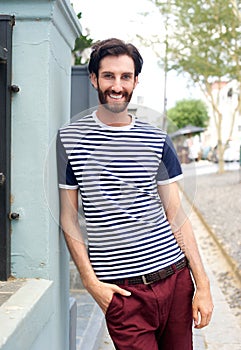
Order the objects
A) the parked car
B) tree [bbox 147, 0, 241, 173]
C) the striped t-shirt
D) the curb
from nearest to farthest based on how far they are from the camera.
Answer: the striped t-shirt → the curb → tree [bbox 147, 0, 241, 173] → the parked car

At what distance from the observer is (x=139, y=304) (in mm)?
2107

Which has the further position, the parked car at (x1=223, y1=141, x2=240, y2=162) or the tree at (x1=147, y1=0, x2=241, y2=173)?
the parked car at (x1=223, y1=141, x2=240, y2=162)

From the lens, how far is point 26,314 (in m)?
1.78

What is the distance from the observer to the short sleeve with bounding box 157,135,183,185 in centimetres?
214

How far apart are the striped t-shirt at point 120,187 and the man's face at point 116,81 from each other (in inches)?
3.4

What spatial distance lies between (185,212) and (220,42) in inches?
675

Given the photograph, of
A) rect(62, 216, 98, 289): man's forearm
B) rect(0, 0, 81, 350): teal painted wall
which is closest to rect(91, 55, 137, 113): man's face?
rect(0, 0, 81, 350): teal painted wall

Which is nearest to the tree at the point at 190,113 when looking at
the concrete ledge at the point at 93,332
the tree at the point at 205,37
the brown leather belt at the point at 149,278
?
the tree at the point at 205,37

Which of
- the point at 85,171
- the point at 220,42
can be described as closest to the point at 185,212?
the point at 85,171

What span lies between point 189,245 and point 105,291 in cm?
40

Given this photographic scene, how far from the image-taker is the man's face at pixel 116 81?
2.08m

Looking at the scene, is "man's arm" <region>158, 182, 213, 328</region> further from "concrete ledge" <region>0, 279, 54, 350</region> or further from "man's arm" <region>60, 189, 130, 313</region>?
"concrete ledge" <region>0, 279, 54, 350</region>

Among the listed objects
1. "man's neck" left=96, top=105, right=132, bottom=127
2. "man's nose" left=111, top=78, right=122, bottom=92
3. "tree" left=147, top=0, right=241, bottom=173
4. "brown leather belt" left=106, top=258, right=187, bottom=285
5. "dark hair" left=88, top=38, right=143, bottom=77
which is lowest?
"brown leather belt" left=106, top=258, right=187, bottom=285

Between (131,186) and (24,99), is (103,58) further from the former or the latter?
(131,186)
